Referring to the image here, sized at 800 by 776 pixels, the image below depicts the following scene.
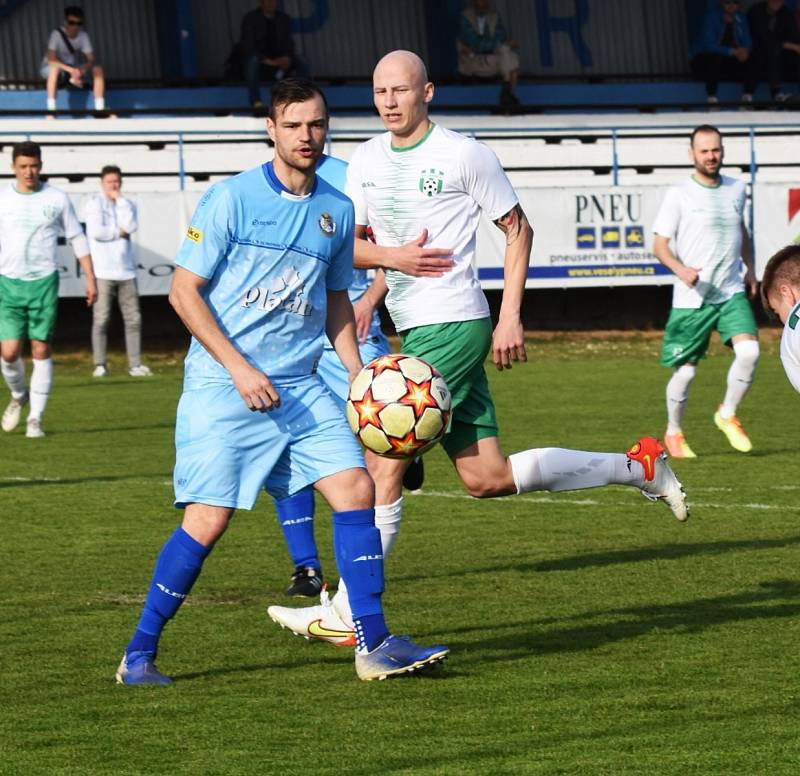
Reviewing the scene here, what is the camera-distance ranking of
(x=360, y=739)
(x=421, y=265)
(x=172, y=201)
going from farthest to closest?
(x=172, y=201) < (x=421, y=265) < (x=360, y=739)

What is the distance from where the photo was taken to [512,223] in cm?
643

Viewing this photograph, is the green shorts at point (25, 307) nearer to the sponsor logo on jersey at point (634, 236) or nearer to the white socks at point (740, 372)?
the white socks at point (740, 372)

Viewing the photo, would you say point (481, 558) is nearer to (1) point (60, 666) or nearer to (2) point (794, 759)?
(1) point (60, 666)

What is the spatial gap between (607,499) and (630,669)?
457 centimetres

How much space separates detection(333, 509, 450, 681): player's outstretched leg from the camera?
5.54 metres

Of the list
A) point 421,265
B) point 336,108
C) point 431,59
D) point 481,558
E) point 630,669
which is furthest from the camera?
point 431,59

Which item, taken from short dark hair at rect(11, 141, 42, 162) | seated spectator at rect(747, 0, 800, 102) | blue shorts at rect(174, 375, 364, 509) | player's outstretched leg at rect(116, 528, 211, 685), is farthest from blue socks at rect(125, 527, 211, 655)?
seated spectator at rect(747, 0, 800, 102)

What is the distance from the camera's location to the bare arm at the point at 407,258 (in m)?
6.29

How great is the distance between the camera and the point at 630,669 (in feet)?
18.6

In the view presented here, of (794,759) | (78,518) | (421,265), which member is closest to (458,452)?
(421,265)

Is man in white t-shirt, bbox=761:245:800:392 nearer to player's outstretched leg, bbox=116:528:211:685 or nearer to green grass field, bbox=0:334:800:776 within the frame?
green grass field, bbox=0:334:800:776

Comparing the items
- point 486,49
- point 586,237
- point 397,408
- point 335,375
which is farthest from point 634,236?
point 397,408

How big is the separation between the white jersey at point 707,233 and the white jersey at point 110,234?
8.54 meters

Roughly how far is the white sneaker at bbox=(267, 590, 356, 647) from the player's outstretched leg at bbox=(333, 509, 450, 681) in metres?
0.63
